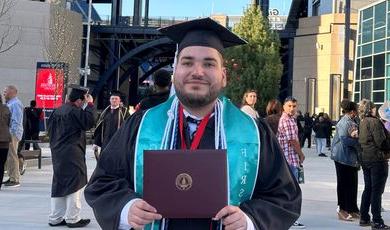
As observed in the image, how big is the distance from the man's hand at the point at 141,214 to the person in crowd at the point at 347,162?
7.08 m

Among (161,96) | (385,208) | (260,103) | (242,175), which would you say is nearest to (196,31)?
(242,175)

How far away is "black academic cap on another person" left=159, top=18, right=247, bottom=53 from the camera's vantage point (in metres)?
2.47

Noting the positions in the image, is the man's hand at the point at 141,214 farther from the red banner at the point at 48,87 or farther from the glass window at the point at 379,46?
the glass window at the point at 379,46

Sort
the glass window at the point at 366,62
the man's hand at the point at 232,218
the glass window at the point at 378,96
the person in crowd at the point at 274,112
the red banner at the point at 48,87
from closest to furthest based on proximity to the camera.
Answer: the man's hand at the point at 232,218
the person in crowd at the point at 274,112
the red banner at the point at 48,87
the glass window at the point at 378,96
the glass window at the point at 366,62

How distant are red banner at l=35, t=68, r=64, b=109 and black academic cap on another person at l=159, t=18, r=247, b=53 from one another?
23.6 meters

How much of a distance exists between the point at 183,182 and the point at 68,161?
5.83 m

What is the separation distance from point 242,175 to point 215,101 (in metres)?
0.35

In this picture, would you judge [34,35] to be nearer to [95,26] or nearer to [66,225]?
[95,26]

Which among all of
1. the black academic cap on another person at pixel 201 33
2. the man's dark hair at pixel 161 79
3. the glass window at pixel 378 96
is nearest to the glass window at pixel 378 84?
the glass window at pixel 378 96

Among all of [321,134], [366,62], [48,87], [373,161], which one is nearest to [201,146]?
[373,161]

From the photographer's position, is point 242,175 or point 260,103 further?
point 260,103

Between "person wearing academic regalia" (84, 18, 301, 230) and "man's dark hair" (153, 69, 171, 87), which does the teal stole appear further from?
"man's dark hair" (153, 69, 171, 87)

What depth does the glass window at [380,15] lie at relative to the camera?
29.7 meters

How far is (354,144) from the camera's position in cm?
889
